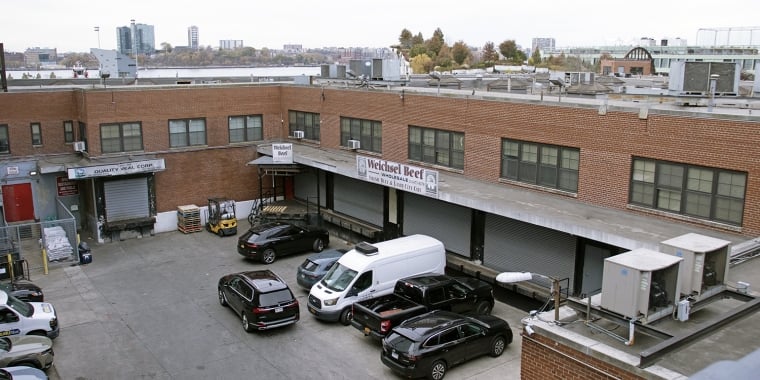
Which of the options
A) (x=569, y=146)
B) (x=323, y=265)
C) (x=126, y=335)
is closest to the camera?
(x=126, y=335)

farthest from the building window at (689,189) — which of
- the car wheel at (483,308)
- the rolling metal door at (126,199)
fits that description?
the rolling metal door at (126,199)

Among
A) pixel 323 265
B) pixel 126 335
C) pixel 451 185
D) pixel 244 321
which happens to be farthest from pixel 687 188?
pixel 126 335

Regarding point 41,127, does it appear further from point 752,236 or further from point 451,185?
point 752,236

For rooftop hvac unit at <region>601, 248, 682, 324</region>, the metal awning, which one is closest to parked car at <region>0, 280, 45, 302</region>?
the metal awning

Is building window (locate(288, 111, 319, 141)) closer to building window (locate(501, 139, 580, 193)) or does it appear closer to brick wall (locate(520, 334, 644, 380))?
building window (locate(501, 139, 580, 193))

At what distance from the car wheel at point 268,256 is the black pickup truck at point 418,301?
324 inches

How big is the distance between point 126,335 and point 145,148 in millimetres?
14558

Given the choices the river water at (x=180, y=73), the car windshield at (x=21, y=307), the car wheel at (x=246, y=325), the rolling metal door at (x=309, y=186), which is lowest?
the car wheel at (x=246, y=325)

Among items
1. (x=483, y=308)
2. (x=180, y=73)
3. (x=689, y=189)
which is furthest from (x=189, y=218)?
(x=180, y=73)

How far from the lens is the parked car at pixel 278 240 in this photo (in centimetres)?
2759

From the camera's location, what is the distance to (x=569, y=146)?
2216 cm

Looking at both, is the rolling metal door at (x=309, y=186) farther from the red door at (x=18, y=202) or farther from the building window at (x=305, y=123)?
the red door at (x=18, y=202)

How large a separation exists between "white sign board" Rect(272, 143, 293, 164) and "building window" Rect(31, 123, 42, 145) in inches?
470

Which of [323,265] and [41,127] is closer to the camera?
[323,265]
